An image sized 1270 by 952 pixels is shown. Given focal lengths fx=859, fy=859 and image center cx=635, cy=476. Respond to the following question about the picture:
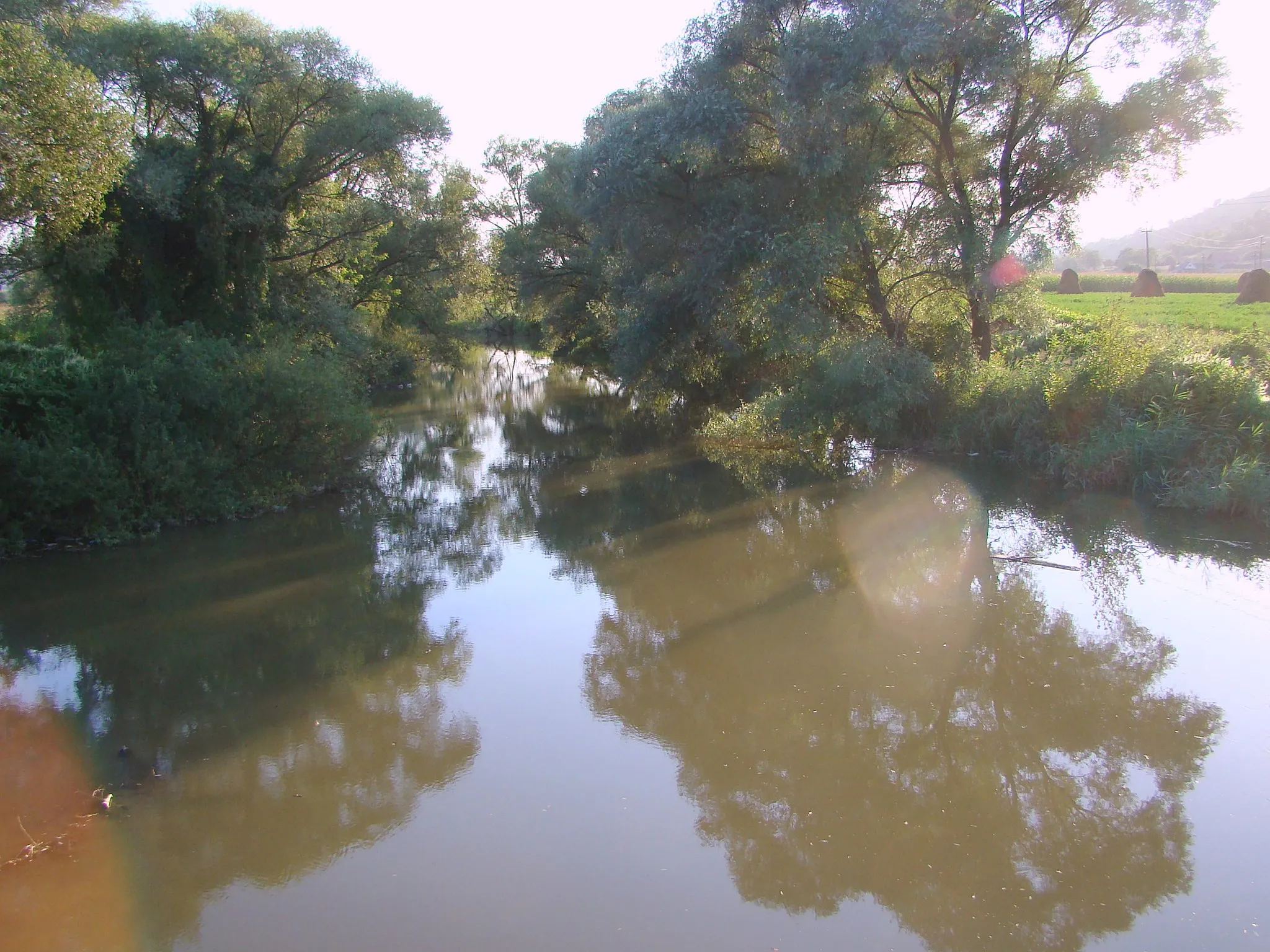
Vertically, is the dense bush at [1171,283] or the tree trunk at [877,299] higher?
the tree trunk at [877,299]

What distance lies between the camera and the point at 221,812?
16.0ft

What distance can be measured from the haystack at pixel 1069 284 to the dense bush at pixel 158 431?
37.5 m

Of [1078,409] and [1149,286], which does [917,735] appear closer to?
[1078,409]

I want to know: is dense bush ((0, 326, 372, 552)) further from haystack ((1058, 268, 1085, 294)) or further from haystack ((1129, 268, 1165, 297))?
haystack ((1058, 268, 1085, 294))

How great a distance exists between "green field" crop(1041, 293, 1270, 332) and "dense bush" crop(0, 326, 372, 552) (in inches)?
488

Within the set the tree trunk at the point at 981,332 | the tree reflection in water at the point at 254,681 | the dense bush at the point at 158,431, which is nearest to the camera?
the tree reflection in water at the point at 254,681

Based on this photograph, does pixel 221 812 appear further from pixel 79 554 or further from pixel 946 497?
pixel 946 497

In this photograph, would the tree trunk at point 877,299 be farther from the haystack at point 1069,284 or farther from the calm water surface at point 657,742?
the haystack at point 1069,284

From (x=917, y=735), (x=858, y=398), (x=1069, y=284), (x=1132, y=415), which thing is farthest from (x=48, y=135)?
(x=1069, y=284)

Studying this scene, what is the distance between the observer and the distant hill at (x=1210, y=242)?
68.1 m

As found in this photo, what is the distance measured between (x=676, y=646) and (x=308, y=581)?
4391 mm

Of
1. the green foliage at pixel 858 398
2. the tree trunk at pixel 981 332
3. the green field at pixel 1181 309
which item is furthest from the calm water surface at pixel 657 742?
the green field at pixel 1181 309

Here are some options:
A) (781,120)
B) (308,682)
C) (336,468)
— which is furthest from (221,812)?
(781,120)

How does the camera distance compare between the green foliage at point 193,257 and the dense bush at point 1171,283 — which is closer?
the green foliage at point 193,257
